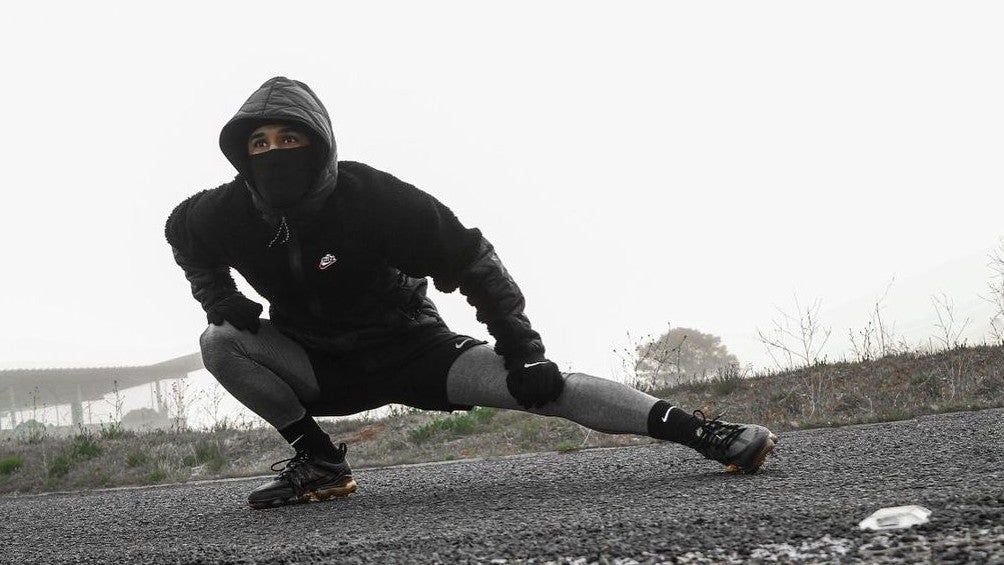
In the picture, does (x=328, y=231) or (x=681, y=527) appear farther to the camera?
(x=328, y=231)

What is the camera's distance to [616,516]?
6.69 feet

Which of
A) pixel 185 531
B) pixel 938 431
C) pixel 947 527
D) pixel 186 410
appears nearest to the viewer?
pixel 947 527

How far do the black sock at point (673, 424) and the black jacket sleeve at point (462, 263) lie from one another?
0.44m

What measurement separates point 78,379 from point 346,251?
55828 mm

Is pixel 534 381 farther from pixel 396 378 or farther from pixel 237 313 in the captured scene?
pixel 237 313

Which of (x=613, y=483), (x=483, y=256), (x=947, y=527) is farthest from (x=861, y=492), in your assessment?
(x=483, y=256)

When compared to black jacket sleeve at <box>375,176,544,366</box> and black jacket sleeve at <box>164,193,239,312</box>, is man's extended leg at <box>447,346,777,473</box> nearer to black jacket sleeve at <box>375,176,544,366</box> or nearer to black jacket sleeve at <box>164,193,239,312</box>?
black jacket sleeve at <box>375,176,544,366</box>

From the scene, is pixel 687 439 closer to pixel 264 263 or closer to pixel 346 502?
pixel 346 502

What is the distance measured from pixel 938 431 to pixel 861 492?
6.17 ft

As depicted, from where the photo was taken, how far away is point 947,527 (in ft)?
4.98

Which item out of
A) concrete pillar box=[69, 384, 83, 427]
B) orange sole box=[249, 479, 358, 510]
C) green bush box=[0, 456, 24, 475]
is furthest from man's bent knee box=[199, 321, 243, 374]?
concrete pillar box=[69, 384, 83, 427]

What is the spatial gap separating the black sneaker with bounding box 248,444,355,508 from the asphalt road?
8 centimetres

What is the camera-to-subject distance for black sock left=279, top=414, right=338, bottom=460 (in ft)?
11.0

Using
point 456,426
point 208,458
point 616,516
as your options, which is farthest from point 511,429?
point 616,516
